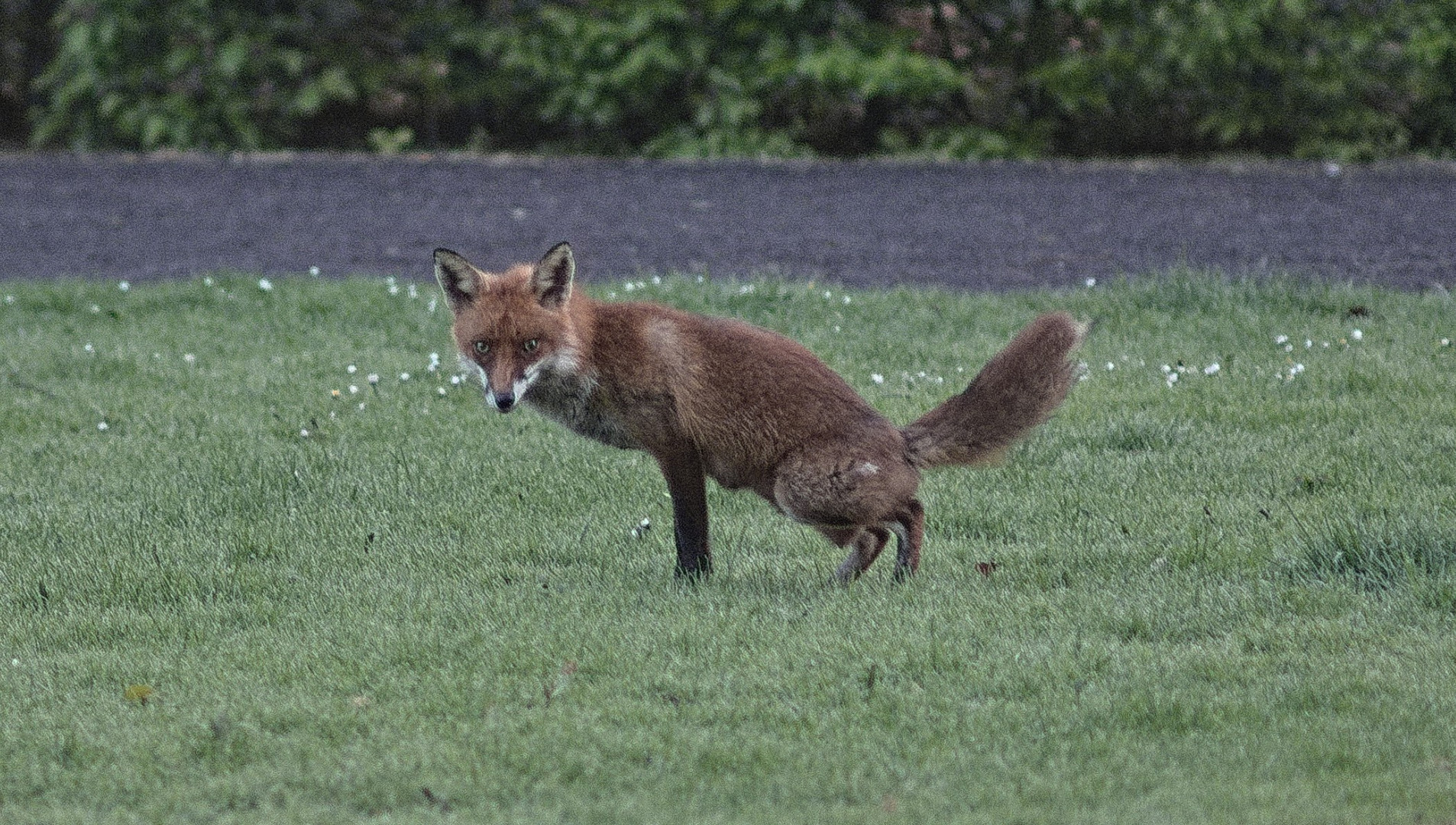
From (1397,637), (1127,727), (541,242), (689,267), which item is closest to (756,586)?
(1127,727)

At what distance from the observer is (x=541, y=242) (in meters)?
11.0

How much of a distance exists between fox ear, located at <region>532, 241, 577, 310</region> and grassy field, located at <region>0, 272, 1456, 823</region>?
0.96 meters

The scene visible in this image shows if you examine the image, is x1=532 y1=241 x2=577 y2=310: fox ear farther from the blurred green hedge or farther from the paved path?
the blurred green hedge

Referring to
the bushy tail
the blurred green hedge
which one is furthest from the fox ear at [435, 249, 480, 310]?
the blurred green hedge

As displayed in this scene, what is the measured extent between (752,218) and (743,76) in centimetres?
253

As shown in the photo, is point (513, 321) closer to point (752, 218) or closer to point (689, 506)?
point (689, 506)

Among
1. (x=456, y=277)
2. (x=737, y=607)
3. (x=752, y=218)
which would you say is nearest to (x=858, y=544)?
(x=737, y=607)

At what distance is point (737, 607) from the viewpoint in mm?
5164

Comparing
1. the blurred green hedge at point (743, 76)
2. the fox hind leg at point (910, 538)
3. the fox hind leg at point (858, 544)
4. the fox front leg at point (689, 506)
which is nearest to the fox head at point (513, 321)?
the fox front leg at point (689, 506)

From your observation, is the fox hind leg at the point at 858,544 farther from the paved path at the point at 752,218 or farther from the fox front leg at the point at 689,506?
the paved path at the point at 752,218

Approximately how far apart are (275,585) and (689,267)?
5.30 meters

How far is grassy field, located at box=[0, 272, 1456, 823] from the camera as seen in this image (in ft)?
12.9

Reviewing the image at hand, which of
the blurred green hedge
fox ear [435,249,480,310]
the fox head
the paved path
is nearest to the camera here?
the fox head

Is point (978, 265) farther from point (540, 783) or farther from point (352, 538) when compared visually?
point (540, 783)
